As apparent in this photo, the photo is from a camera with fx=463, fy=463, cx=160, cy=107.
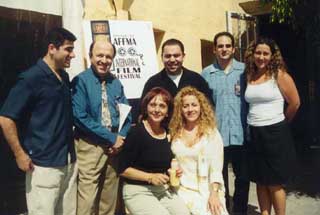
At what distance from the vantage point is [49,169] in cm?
333

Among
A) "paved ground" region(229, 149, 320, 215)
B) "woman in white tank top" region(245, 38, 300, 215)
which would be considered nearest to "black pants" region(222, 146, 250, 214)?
"woman in white tank top" region(245, 38, 300, 215)

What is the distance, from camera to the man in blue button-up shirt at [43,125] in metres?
3.18

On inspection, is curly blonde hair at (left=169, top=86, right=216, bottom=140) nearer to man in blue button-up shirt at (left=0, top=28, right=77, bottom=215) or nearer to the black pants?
the black pants

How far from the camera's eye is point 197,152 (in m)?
3.72

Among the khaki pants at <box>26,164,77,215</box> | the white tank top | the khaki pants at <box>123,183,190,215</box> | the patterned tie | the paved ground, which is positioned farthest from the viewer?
the paved ground

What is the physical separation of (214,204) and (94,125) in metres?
1.12

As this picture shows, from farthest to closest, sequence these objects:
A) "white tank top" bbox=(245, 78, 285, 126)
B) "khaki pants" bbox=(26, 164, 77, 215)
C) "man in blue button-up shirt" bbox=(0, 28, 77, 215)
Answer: "white tank top" bbox=(245, 78, 285, 126) → "khaki pants" bbox=(26, 164, 77, 215) → "man in blue button-up shirt" bbox=(0, 28, 77, 215)

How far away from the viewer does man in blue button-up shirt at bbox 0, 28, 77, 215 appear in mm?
3176

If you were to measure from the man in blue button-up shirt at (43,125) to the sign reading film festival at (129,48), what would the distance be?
43.9 inches

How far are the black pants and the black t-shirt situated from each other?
1.03 meters

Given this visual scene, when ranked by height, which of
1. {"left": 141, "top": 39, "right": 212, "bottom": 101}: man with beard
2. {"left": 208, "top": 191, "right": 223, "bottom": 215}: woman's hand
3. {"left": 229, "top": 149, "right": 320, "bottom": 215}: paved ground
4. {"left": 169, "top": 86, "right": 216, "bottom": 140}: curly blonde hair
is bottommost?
{"left": 229, "top": 149, "right": 320, "bottom": 215}: paved ground

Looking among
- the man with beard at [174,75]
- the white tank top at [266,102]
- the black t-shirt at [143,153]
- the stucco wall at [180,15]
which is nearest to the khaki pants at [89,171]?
the black t-shirt at [143,153]

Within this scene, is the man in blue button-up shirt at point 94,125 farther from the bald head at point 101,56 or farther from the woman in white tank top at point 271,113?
the woman in white tank top at point 271,113

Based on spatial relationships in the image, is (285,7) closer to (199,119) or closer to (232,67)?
(232,67)
